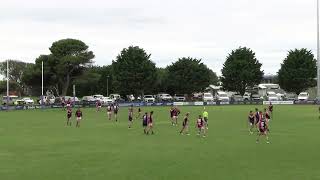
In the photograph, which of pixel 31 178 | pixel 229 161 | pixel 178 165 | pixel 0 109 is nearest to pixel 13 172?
pixel 31 178

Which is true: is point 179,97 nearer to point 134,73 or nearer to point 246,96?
point 134,73

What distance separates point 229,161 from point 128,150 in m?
6.13

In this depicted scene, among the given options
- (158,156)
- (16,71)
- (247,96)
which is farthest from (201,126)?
(16,71)

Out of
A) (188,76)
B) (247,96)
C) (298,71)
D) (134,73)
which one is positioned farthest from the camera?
(188,76)

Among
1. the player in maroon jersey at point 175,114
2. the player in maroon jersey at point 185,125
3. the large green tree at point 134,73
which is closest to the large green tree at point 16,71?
the large green tree at point 134,73

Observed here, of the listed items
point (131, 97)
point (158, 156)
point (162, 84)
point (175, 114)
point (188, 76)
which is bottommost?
point (158, 156)

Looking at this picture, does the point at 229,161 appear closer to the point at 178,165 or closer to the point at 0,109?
the point at 178,165

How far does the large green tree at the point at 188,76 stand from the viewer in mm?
110625

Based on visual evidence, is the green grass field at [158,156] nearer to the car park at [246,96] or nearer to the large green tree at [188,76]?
the car park at [246,96]

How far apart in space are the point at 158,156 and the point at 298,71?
3415 inches

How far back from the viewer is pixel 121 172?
734 inches

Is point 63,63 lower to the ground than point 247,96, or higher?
higher

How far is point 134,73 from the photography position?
103 m

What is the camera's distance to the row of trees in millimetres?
102562
